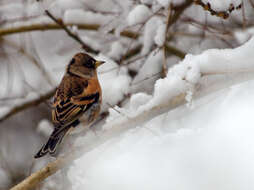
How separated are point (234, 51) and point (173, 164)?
0.87 metres

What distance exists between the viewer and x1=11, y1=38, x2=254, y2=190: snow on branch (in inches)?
114

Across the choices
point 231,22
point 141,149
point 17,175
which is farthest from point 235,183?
point 17,175

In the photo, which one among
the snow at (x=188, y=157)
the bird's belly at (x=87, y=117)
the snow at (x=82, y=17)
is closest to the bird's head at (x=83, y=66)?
the bird's belly at (x=87, y=117)

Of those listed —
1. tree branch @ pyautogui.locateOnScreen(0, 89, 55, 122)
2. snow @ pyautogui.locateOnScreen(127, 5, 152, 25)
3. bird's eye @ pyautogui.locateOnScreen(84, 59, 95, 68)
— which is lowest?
tree branch @ pyautogui.locateOnScreen(0, 89, 55, 122)

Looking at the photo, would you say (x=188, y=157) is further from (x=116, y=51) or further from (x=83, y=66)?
(x=116, y=51)

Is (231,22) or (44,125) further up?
(231,22)

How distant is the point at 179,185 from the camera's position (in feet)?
8.97

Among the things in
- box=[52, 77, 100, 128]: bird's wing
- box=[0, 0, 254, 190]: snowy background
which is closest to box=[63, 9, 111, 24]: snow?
box=[0, 0, 254, 190]: snowy background

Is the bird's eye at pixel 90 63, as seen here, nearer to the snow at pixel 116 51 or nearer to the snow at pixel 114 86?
the snow at pixel 114 86

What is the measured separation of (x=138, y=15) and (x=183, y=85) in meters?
1.27

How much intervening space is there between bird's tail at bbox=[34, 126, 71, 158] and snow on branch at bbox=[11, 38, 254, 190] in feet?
0.90

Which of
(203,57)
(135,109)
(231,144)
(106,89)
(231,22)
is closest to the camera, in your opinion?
(231,144)

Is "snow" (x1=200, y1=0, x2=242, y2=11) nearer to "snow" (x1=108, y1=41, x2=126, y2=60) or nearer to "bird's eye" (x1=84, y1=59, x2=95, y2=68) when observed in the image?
"bird's eye" (x1=84, y1=59, x2=95, y2=68)

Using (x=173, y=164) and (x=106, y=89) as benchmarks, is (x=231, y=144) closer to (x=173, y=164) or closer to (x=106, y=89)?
(x=173, y=164)
